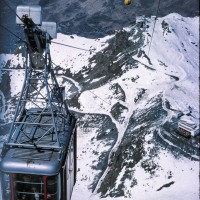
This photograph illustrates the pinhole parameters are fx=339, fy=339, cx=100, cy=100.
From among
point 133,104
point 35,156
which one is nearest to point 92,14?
point 133,104

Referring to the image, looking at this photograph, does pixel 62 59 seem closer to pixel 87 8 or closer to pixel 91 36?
pixel 91 36

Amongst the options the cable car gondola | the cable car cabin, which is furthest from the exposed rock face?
the cable car cabin

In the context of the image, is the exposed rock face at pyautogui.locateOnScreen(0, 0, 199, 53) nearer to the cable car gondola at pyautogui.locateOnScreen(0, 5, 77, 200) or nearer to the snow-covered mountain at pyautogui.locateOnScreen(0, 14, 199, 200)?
the snow-covered mountain at pyautogui.locateOnScreen(0, 14, 199, 200)

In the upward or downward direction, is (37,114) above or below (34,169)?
above

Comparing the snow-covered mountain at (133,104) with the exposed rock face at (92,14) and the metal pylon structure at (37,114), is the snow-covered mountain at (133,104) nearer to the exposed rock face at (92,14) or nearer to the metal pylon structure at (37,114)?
the exposed rock face at (92,14)

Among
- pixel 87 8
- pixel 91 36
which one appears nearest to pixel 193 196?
pixel 91 36

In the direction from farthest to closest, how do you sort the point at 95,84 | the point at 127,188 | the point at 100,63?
the point at 100,63 < the point at 95,84 < the point at 127,188

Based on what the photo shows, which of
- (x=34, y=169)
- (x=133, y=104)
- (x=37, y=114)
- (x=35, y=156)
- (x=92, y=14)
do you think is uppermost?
(x=37, y=114)

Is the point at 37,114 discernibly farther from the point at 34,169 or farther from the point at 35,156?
the point at 34,169
